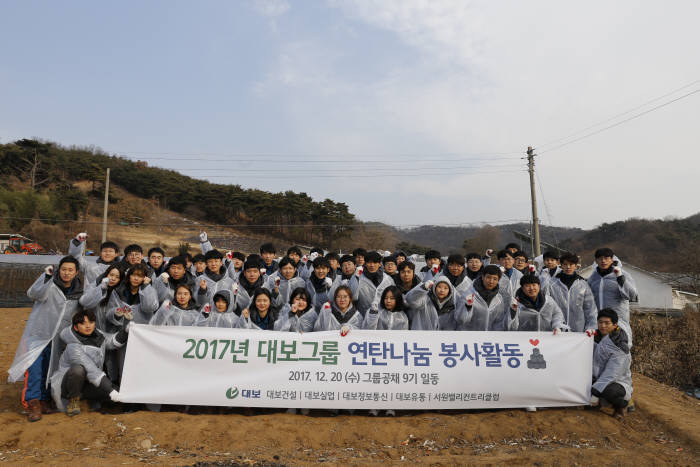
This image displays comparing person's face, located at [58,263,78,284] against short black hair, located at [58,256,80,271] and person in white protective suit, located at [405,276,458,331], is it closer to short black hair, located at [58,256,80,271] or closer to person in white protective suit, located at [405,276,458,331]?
short black hair, located at [58,256,80,271]

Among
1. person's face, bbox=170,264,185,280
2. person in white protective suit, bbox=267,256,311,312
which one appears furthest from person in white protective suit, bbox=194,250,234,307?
person in white protective suit, bbox=267,256,311,312

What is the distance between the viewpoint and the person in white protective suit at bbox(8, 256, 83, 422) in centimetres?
495

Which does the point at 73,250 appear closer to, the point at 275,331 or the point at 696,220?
the point at 275,331

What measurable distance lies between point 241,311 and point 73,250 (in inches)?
91.3

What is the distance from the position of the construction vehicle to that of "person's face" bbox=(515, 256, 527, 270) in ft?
93.1

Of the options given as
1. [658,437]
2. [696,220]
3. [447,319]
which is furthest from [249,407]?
[696,220]

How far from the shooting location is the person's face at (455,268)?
20.1 feet

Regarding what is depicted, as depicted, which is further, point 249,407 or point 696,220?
point 696,220

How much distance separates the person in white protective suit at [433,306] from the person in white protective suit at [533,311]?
0.74 m

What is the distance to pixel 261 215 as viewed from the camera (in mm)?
42906

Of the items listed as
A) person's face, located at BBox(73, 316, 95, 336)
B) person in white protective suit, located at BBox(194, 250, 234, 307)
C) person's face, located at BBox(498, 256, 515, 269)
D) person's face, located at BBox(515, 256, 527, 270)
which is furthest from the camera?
person's face, located at BBox(515, 256, 527, 270)

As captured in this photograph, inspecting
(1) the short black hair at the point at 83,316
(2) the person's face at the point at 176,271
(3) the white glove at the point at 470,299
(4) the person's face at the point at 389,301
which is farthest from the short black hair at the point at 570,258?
(1) the short black hair at the point at 83,316

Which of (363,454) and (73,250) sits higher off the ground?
(73,250)

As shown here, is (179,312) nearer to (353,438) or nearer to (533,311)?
Result: (353,438)
